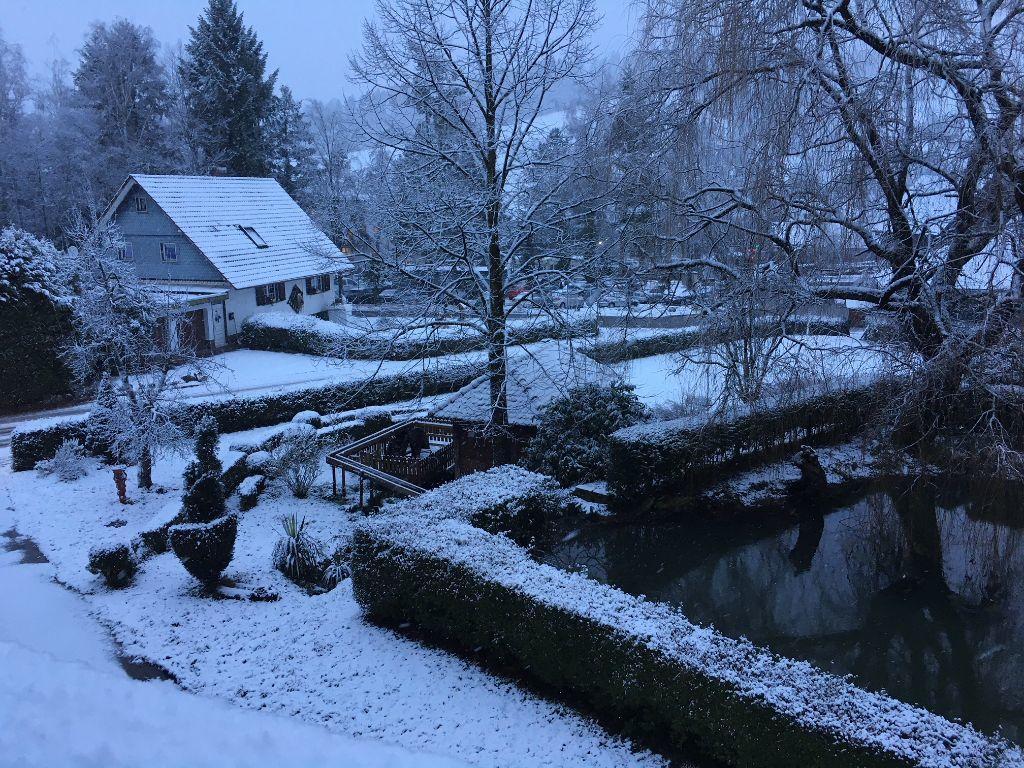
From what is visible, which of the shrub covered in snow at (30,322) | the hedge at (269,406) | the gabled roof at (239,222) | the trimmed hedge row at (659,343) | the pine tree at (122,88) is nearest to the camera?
the trimmed hedge row at (659,343)

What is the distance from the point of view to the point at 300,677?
7.90m

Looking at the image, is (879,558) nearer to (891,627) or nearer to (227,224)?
(891,627)

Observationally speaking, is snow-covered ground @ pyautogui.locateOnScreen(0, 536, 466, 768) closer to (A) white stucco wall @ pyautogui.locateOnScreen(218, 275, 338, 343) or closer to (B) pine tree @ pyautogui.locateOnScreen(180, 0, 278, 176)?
(A) white stucco wall @ pyautogui.locateOnScreen(218, 275, 338, 343)

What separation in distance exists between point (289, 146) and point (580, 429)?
36.5 metres

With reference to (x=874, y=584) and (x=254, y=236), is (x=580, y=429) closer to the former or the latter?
(x=874, y=584)

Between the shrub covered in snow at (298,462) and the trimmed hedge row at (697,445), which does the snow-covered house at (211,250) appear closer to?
the shrub covered in snow at (298,462)

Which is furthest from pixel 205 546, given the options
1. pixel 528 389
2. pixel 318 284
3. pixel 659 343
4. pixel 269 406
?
pixel 318 284

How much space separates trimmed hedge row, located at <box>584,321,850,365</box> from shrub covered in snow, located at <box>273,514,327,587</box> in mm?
6525

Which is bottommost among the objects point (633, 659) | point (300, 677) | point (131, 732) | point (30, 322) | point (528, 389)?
point (300, 677)

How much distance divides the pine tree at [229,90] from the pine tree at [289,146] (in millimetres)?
1221

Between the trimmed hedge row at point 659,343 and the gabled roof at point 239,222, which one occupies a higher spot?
the gabled roof at point 239,222

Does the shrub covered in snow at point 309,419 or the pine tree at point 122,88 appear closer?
the shrub covered in snow at point 309,419

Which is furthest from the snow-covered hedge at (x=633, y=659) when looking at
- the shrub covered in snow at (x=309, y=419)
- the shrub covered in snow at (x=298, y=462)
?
the shrub covered in snow at (x=309, y=419)

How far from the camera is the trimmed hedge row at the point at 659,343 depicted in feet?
36.0
